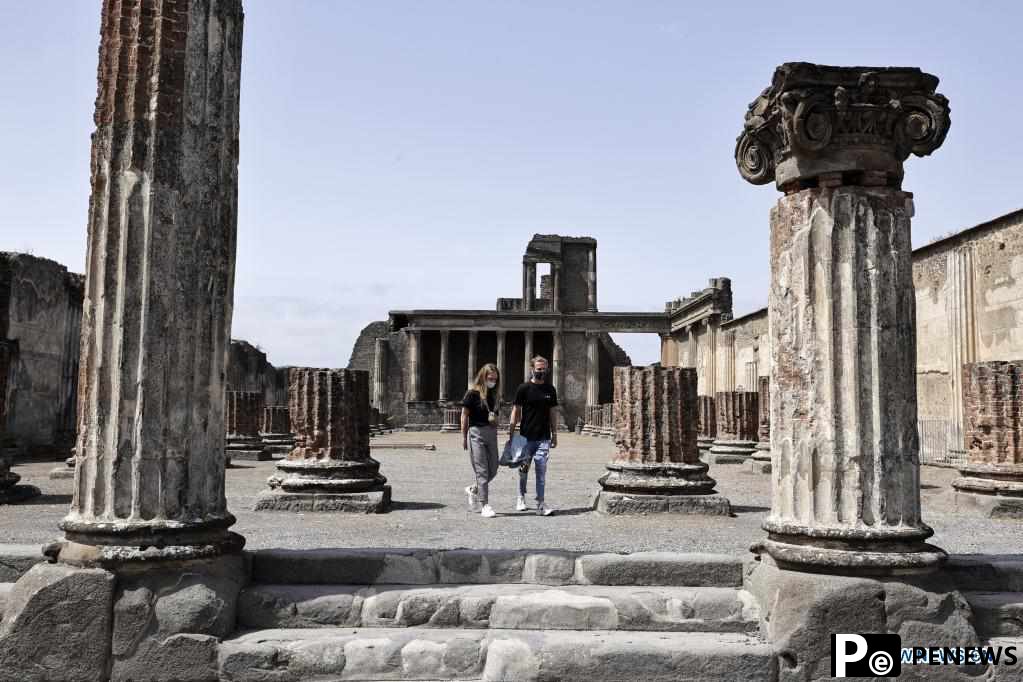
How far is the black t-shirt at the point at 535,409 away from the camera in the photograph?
26.9 feet

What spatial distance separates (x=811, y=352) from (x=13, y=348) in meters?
10.2

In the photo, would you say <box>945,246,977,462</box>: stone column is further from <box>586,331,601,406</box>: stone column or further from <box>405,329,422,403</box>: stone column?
<box>405,329,422,403</box>: stone column

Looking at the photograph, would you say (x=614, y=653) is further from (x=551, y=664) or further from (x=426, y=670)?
(x=426, y=670)

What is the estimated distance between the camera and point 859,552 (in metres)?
4.14

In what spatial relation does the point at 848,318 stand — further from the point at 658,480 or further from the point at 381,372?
the point at 381,372

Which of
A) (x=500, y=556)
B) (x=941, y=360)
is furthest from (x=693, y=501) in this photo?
(x=941, y=360)

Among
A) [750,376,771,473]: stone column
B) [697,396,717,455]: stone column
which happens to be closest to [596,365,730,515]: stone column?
[750,376,771,473]: stone column

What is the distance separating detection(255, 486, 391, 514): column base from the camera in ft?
27.7

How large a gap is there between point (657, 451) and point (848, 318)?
4.71m

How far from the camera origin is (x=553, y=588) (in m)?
4.62

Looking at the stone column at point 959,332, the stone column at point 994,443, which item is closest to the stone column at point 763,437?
the stone column at point 959,332

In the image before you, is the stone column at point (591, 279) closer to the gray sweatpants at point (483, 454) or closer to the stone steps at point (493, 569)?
the gray sweatpants at point (483, 454)

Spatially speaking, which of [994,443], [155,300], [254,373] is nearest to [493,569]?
[155,300]

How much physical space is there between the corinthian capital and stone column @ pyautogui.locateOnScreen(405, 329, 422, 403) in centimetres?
3816
